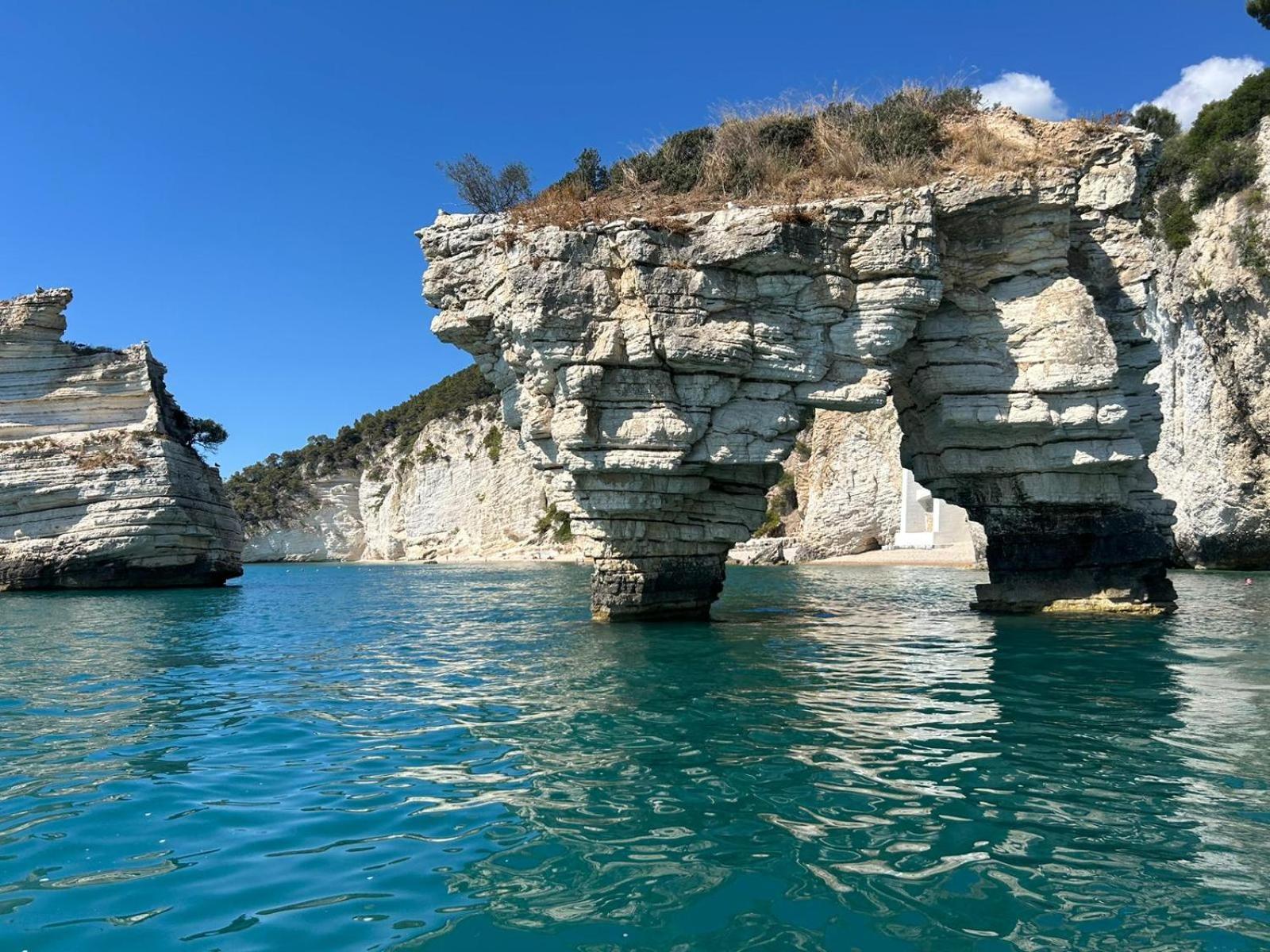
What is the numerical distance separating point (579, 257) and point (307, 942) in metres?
14.3

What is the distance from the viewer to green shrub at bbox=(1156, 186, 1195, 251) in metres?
38.6

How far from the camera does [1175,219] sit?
3909 centimetres

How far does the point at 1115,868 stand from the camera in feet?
17.6

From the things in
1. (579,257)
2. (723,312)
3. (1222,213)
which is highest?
(1222,213)

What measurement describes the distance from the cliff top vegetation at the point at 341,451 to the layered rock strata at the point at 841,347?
6961 cm

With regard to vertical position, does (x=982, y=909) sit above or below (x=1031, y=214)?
below

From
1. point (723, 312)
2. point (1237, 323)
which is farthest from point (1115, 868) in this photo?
point (1237, 323)

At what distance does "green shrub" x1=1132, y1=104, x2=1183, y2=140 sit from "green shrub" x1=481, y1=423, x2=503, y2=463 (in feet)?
175

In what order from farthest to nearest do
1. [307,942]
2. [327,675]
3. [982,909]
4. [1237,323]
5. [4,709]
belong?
[1237,323]
[327,675]
[4,709]
[982,909]
[307,942]

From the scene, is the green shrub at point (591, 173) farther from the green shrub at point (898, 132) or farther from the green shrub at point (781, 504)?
the green shrub at point (781, 504)

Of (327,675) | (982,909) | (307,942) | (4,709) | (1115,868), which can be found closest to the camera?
(307,942)

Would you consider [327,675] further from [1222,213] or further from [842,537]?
[842,537]

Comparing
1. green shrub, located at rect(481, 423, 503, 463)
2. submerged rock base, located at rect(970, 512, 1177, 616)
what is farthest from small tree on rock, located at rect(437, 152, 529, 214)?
green shrub, located at rect(481, 423, 503, 463)

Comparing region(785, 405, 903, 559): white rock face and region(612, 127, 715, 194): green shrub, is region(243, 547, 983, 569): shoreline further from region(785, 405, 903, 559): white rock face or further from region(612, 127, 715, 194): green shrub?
region(612, 127, 715, 194): green shrub
